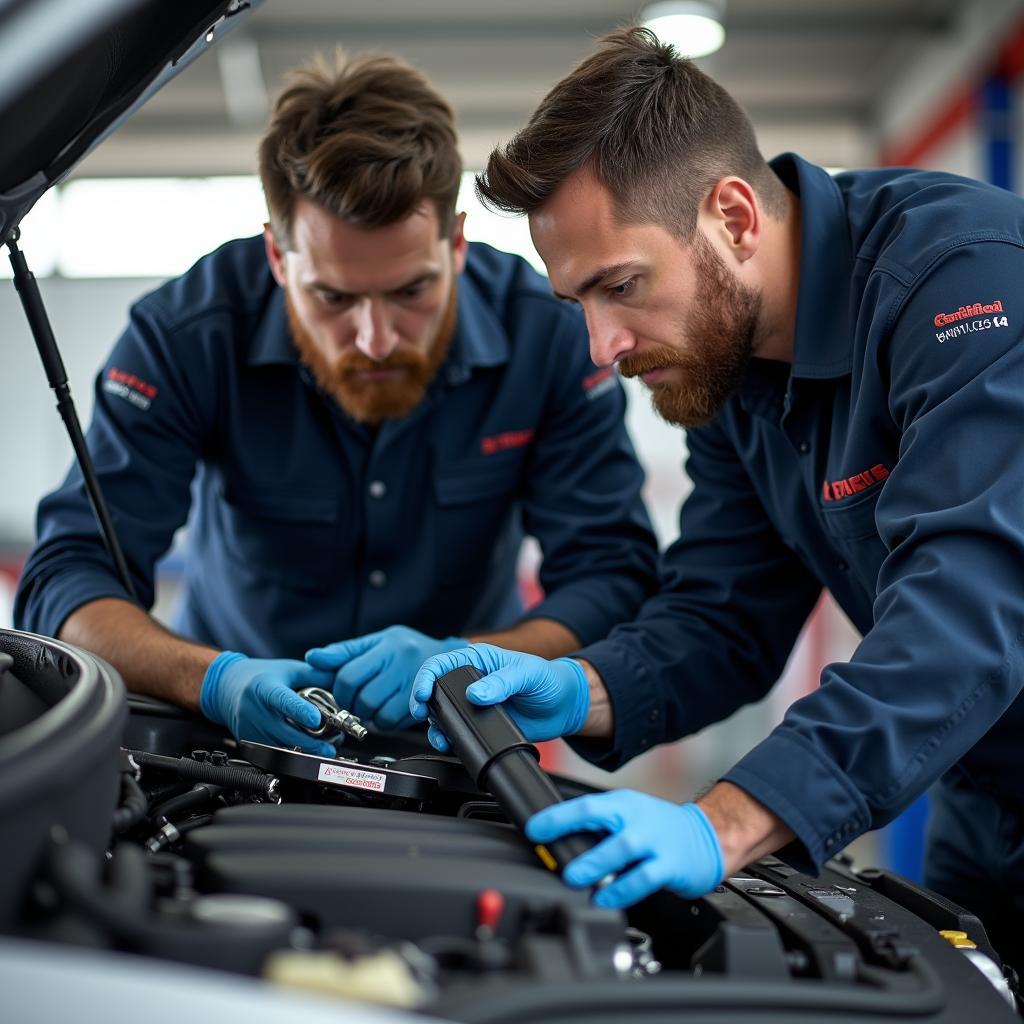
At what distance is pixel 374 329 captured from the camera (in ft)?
5.67

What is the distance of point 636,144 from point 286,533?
36.8 inches

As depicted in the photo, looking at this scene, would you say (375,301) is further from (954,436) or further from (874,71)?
(874,71)

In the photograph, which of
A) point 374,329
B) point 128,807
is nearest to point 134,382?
point 374,329

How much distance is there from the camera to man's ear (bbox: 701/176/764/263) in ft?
4.62

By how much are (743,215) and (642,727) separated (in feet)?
2.22

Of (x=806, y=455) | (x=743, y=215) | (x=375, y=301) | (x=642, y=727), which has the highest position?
(x=743, y=215)

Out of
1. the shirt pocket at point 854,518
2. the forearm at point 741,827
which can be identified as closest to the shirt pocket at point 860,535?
the shirt pocket at point 854,518

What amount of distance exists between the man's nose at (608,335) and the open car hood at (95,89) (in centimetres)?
53

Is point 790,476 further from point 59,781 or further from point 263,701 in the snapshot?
point 59,781

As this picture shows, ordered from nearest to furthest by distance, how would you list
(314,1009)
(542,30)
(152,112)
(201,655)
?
1. (314,1009)
2. (201,655)
3. (542,30)
4. (152,112)

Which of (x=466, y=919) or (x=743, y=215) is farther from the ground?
(x=743, y=215)

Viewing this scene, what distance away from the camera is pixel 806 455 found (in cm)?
145

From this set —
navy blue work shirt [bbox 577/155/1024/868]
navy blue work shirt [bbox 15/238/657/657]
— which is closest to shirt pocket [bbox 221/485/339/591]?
navy blue work shirt [bbox 15/238/657/657]

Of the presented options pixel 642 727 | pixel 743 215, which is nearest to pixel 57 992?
pixel 642 727
